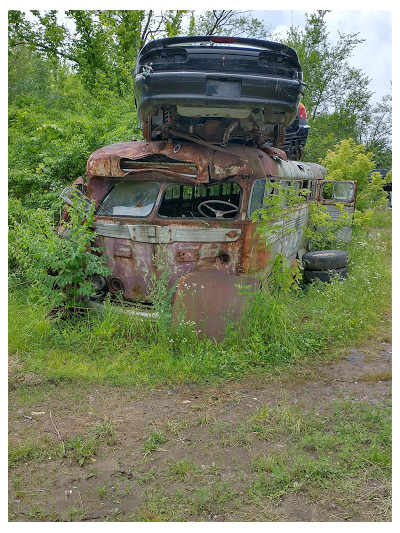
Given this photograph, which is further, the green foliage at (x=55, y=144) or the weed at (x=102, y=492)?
the green foliage at (x=55, y=144)

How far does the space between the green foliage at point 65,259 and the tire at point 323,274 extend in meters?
3.73

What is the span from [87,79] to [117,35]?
1.41 metres

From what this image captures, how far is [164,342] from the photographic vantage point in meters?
5.46

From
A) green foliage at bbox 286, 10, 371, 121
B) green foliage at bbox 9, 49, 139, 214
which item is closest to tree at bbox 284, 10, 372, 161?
green foliage at bbox 286, 10, 371, 121

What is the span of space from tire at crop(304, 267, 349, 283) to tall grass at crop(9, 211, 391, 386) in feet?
5.25

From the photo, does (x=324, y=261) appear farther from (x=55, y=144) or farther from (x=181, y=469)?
(x=181, y=469)

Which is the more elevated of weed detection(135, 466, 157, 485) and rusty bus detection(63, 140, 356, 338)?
rusty bus detection(63, 140, 356, 338)

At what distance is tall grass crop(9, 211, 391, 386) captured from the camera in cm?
511

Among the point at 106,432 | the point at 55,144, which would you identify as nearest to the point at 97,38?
the point at 55,144

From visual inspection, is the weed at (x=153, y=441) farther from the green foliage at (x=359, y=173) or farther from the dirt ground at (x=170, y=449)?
the green foliage at (x=359, y=173)

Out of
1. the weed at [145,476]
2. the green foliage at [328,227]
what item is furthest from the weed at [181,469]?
the green foliage at [328,227]

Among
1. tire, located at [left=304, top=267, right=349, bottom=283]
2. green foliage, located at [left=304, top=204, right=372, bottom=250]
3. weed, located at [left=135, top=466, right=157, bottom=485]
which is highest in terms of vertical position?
green foliage, located at [left=304, top=204, right=372, bottom=250]

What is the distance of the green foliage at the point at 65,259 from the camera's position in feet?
19.3

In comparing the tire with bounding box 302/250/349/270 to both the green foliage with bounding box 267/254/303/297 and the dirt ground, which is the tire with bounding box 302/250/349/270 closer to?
the green foliage with bounding box 267/254/303/297
